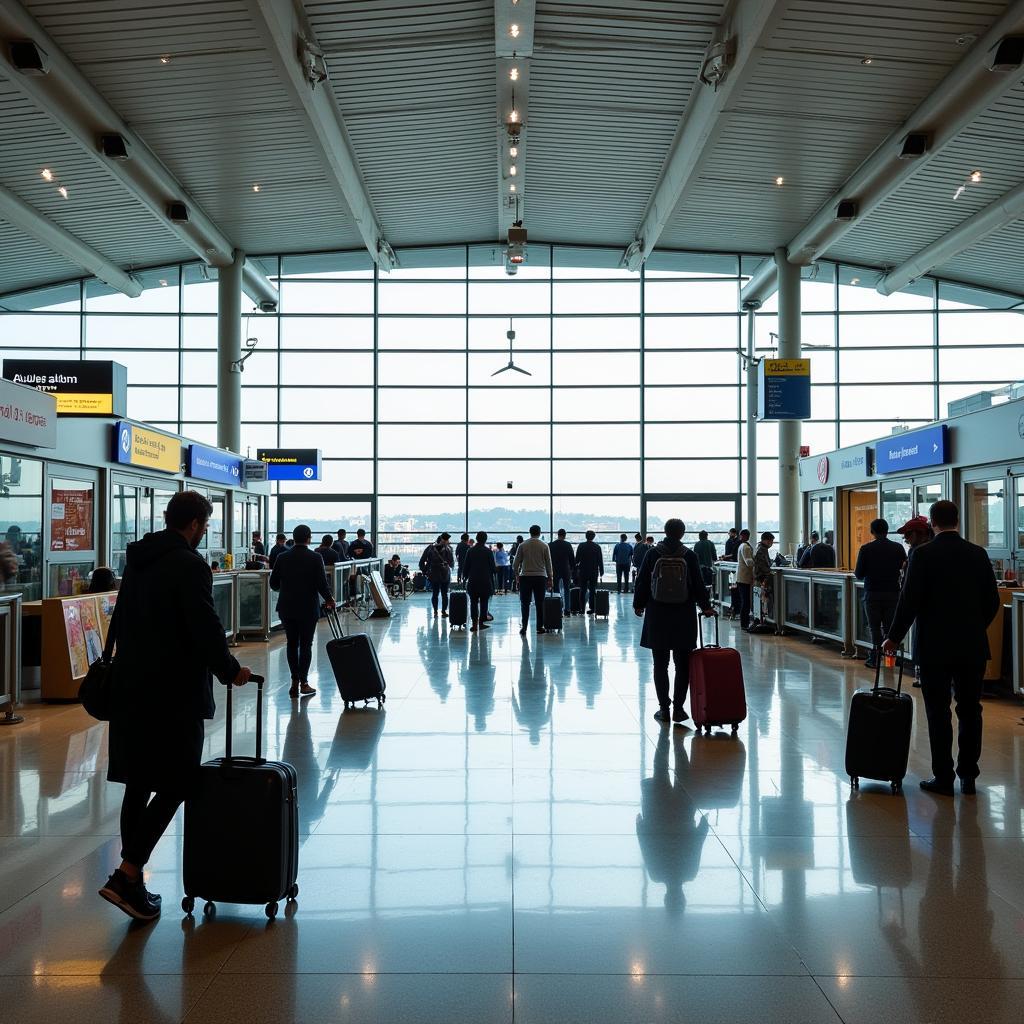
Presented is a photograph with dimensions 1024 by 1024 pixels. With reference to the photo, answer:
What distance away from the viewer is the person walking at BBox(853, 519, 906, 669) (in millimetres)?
9922

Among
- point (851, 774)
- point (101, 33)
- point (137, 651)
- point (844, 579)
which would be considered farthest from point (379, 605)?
point (137, 651)

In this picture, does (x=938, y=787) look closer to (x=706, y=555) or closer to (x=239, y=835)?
(x=239, y=835)

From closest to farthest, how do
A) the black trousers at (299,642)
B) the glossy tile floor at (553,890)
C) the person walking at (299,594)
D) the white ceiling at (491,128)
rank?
the glossy tile floor at (553,890) < the person walking at (299,594) < the black trousers at (299,642) < the white ceiling at (491,128)

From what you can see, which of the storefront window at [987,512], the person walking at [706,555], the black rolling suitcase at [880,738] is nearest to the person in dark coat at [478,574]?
the person walking at [706,555]

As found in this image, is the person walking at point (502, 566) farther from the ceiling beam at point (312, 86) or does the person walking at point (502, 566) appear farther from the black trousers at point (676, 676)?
the black trousers at point (676, 676)

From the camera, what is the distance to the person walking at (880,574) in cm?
992

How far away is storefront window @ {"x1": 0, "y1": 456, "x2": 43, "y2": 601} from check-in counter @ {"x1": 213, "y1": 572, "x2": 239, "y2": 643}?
2.10m

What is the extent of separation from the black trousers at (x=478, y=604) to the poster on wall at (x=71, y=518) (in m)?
5.63

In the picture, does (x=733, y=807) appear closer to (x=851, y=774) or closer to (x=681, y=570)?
(x=851, y=774)

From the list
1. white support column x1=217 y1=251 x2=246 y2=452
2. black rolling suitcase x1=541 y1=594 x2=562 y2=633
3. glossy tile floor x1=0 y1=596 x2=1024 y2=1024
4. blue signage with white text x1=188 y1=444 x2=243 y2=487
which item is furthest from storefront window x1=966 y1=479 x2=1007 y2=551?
white support column x1=217 y1=251 x2=246 y2=452

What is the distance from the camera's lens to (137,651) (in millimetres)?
3564

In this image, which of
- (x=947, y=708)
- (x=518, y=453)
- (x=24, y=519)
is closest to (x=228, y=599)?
(x=24, y=519)

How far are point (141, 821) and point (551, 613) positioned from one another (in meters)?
11.1

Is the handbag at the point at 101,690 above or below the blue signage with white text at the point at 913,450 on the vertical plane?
below
